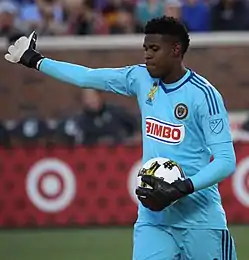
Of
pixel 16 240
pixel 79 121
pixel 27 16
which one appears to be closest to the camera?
pixel 16 240

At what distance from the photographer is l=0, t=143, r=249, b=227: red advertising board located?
1191cm

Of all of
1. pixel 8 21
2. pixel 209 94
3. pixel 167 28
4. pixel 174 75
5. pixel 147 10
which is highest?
pixel 147 10

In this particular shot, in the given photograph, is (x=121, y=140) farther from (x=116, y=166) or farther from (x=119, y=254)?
(x=119, y=254)

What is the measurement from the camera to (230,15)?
14.7 m

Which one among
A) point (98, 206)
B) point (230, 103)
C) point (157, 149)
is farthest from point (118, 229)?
point (157, 149)

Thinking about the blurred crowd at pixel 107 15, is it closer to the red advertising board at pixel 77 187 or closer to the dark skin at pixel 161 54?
the red advertising board at pixel 77 187

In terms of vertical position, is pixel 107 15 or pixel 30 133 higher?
pixel 107 15

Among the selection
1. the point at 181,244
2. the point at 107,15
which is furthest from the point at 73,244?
the point at 107,15

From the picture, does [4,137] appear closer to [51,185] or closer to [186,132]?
[51,185]

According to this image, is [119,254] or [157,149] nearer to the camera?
[157,149]

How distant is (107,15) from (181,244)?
30.3 feet

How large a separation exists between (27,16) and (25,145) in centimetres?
253

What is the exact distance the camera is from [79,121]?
42.5 ft

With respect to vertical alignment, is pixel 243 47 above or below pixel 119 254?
above
